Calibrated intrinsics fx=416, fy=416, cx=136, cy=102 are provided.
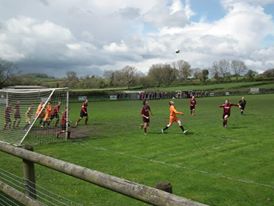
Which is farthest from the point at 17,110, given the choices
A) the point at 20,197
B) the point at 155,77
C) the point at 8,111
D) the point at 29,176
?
the point at 155,77

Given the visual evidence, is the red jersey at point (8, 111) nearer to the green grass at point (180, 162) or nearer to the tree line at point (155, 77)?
the green grass at point (180, 162)

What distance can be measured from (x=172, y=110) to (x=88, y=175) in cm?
2167

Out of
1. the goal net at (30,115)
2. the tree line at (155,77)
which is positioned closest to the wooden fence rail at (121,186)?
the goal net at (30,115)

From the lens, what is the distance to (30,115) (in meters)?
23.6

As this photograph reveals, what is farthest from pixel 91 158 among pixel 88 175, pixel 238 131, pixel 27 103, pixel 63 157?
pixel 88 175

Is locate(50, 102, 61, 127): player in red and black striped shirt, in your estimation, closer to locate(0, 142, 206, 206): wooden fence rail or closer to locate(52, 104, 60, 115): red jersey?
locate(52, 104, 60, 115): red jersey

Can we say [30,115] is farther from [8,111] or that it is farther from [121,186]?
[121,186]

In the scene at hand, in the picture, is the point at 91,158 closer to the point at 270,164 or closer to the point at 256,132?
the point at 270,164

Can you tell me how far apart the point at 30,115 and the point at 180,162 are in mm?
10959

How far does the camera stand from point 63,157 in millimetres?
17922

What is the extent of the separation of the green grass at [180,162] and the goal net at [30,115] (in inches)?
76.5

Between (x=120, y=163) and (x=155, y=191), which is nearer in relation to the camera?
(x=155, y=191)

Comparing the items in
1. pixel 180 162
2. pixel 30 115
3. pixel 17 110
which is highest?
pixel 17 110

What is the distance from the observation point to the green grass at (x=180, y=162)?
11.5m
